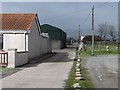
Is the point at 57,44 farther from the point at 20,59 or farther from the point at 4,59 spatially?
the point at 4,59

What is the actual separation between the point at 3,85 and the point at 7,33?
17441 millimetres

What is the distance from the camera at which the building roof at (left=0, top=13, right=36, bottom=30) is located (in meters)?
30.3

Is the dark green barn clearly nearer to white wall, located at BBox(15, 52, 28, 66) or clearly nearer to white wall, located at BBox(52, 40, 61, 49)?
white wall, located at BBox(52, 40, 61, 49)

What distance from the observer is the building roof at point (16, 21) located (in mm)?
30344

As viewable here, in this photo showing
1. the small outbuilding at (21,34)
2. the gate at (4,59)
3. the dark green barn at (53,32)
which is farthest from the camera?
the dark green barn at (53,32)

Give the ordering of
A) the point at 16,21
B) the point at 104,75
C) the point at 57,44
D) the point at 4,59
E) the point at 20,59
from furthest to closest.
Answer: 1. the point at 57,44
2. the point at 16,21
3. the point at 20,59
4. the point at 4,59
5. the point at 104,75

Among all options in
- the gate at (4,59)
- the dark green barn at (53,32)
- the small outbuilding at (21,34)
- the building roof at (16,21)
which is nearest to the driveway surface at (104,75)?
the gate at (4,59)

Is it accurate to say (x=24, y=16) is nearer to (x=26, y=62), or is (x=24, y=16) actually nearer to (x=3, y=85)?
(x=26, y=62)

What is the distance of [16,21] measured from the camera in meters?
32.5

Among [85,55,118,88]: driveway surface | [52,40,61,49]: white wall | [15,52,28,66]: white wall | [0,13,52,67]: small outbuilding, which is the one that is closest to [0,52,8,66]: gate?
[15,52,28,66]: white wall

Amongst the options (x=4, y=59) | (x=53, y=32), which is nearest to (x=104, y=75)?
(x=4, y=59)

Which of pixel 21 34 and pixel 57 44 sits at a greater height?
pixel 21 34

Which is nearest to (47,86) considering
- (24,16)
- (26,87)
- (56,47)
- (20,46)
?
(26,87)

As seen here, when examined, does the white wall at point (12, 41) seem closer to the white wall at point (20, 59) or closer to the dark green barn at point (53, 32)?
the white wall at point (20, 59)
